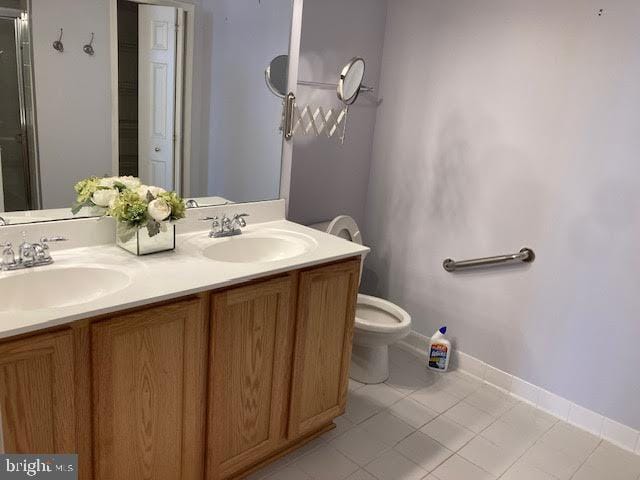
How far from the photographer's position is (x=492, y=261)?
2678 mm

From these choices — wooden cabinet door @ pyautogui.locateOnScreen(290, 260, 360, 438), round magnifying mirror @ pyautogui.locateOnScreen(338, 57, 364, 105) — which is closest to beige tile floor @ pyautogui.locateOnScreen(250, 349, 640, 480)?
wooden cabinet door @ pyautogui.locateOnScreen(290, 260, 360, 438)

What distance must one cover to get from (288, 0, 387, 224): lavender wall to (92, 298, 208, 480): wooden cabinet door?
124 cm

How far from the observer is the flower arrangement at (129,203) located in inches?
67.2

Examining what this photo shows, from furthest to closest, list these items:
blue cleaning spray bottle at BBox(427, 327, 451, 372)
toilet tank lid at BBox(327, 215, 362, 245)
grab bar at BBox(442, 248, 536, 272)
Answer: blue cleaning spray bottle at BBox(427, 327, 451, 372) → toilet tank lid at BBox(327, 215, 362, 245) → grab bar at BBox(442, 248, 536, 272)

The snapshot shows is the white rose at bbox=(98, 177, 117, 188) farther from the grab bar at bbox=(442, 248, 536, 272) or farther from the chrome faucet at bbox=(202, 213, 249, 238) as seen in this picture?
the grab bar at bbox=(442, 248, 536, 272)

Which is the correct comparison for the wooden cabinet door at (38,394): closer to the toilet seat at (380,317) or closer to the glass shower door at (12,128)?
the glass shower door at (12,128)

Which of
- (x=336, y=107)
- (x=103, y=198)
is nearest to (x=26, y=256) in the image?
(x=103, y=198)

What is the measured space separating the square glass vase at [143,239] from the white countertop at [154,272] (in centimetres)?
2

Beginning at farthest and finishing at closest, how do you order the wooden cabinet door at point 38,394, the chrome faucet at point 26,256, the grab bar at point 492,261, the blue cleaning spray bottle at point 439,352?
1. the blue cleaning spray bottle at point 439,352
2. the grab bar at point 492,261
3. the chrome faucet at point 26,256
4. the wooden cabinet door at point 38,394

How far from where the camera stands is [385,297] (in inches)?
128

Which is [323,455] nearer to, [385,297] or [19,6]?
[385,297]

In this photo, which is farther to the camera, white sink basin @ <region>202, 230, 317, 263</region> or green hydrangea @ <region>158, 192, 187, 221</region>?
white sink basin @ <region>202, 230, 317, 263</region>

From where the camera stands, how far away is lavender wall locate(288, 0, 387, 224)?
8.50 feet

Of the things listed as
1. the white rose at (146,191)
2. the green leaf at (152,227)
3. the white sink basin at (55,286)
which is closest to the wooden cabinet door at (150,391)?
the white sink basin at (55,286)
